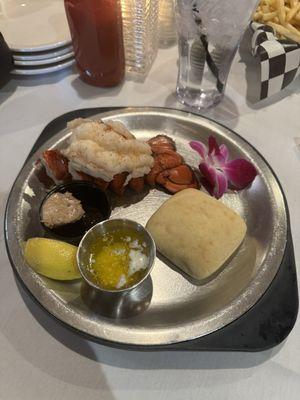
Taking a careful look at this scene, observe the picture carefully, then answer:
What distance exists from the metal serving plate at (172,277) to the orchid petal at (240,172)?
0.03 metres

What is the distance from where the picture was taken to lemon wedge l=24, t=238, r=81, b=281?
926 millimetres

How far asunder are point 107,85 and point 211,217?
0.76 meters

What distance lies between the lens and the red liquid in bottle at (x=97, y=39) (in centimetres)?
124

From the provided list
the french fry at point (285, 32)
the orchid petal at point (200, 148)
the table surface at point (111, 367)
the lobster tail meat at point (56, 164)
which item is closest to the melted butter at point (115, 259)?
the table surface at point (111, 367)

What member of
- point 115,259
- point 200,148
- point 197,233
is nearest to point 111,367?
point 115,259

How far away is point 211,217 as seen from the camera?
3.29ft

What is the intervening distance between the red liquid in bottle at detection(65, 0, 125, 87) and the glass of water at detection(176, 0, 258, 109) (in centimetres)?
22

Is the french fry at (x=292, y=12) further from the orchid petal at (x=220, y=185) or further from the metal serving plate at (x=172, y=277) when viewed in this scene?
the orchid petal at (x=220, y=185)

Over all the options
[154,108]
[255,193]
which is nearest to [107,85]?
[154,108]

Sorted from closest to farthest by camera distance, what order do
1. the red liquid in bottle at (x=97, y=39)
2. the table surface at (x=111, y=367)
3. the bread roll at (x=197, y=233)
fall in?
the table surface at (x=111, y=367) < the bread roll at (x=197, y=233) < the red liquid in bottle at (x=97, y=39)

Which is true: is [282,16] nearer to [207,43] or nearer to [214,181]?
[207,43]

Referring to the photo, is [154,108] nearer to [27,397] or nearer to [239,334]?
[239,334]

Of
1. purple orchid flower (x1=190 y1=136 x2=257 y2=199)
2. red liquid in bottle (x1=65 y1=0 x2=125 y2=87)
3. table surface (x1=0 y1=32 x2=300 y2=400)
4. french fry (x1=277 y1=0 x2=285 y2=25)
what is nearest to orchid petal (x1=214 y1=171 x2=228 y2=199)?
purple orchid flower (x1=190 y1=136 x2=257 y2=199)

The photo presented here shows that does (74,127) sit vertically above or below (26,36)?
below
